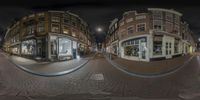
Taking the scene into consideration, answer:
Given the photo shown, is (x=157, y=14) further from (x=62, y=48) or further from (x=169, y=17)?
(x=62, y=48)

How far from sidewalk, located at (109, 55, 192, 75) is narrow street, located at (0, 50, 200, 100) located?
75mm

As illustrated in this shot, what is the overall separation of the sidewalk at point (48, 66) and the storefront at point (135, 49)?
0.97ft

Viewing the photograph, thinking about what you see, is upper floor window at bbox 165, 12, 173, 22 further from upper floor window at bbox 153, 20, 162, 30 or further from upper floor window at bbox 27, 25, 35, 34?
upper floor window at bbox 27, 25, 35, 34

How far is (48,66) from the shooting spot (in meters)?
1.39

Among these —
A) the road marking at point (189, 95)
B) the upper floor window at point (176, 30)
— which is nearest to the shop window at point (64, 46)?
the upper floor window at point (176, 30)

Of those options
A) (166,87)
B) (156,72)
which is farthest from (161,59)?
(166,87)

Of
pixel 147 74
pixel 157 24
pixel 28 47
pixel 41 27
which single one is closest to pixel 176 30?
pixel 157 24

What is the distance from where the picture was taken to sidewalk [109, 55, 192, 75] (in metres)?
1.33

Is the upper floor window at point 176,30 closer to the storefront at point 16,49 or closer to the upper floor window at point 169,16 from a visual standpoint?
the upper floor window at point 169,16

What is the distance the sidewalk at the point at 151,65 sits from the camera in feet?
4.35

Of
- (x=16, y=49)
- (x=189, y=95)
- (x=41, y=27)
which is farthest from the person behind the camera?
(x=189, y=95)

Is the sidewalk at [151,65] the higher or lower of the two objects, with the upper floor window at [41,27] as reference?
lower

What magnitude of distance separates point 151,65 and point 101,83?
1.43 ft

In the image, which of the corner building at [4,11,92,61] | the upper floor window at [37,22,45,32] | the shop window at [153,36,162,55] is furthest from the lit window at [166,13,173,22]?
the upper floor window at [37,22,45,32]
